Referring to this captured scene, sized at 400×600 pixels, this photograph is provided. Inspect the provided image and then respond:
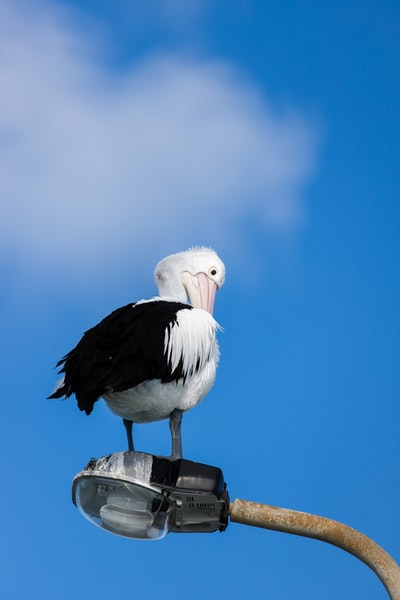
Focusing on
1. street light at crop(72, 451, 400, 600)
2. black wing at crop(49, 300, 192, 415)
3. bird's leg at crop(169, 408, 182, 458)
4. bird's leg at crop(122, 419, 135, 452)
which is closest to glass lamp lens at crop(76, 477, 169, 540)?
street light at crop(72, 451, 400, 600)

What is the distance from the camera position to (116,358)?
5609 mm

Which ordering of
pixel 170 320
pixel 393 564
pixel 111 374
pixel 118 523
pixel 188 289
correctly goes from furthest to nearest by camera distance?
pixel 188 289 → pixel 170 320 → pixel 111 374 → pixel 118 523 → pixel 393 564

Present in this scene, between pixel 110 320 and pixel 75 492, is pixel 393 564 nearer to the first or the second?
pixel 75 492

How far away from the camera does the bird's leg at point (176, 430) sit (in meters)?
6.32

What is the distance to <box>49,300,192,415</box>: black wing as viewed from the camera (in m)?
5.54

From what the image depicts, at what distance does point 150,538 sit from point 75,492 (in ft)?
1.53

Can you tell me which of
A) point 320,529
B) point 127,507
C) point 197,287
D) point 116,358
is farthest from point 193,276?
point 320,529

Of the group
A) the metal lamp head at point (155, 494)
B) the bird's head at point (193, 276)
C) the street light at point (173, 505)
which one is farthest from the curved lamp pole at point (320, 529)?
the bird's head at point (193, 276)

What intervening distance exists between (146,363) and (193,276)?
2.42m

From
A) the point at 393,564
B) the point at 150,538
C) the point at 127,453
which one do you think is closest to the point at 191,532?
the point at 150,538

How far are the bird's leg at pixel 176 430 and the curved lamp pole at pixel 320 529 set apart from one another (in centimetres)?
162

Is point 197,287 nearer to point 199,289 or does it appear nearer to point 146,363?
point 199,289

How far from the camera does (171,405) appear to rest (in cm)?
636

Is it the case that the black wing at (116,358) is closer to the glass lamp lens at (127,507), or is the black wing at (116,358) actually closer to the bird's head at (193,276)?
the glass lamp lens at (127,507)
